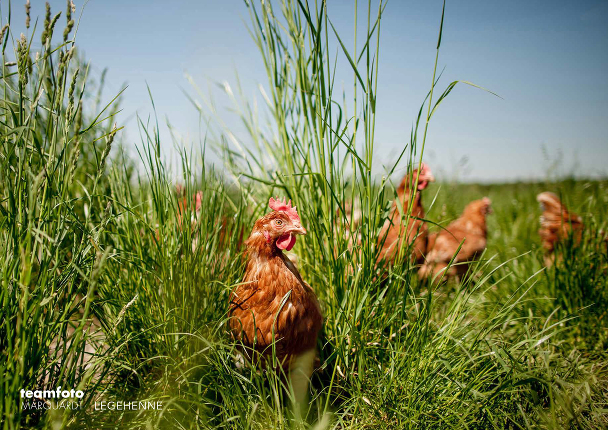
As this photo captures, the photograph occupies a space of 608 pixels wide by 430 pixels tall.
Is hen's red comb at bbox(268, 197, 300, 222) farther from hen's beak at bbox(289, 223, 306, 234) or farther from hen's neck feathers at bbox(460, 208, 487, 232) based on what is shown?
hen's neck feathers at bbox(460, 208, 487, 232)

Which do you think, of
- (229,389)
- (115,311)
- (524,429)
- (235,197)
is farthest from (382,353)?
(235,197)

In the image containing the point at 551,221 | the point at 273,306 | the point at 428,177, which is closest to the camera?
the point at 273,306

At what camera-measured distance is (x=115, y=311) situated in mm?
1448

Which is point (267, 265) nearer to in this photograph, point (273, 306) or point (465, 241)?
point (273, 306)

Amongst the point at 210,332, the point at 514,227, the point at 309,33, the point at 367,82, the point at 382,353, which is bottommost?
the point at 382,353

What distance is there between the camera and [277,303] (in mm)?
1464

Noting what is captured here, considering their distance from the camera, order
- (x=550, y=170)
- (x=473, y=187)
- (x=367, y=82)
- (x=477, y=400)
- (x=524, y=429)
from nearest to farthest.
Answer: (x=524, y=429) < (x=477, y=400) < (x=367, y=82) < (x=550, y=170) < (x=473, y=187)

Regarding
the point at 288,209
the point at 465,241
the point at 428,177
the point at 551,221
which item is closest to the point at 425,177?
the point at 428,177

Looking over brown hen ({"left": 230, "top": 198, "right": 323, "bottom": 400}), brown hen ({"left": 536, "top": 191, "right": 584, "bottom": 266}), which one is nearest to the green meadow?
brown hen ({"left": 230, "top": 198, "right": 323, "bottom": 400})

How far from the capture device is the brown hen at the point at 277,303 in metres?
1.44

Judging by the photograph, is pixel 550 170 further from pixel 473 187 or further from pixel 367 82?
pixel 473 187

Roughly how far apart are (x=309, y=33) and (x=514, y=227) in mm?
3476

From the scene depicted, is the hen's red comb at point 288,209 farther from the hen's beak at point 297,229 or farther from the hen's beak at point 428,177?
the hen's beak at point 428,177

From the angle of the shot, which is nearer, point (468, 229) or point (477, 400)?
point (477, 400)
